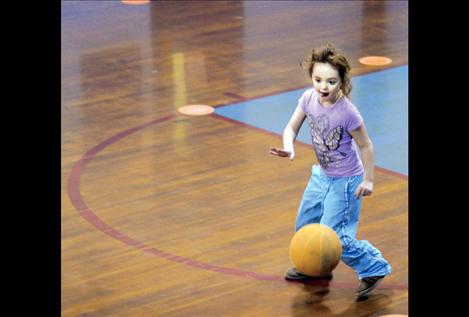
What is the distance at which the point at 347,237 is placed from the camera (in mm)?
6230

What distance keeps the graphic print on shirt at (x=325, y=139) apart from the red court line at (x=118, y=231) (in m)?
0.78

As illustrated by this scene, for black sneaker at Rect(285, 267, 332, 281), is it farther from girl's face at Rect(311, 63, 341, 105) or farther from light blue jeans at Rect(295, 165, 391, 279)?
girl's face at Rect(311, 63, 341, 105)

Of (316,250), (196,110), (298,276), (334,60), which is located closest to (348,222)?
(316,250)

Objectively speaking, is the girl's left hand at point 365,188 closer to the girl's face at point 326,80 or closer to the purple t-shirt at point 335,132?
the purple t-shirt at point 335,132

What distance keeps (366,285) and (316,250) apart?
37 centimetres

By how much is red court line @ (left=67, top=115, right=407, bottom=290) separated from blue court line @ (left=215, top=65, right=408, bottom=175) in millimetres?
1113
